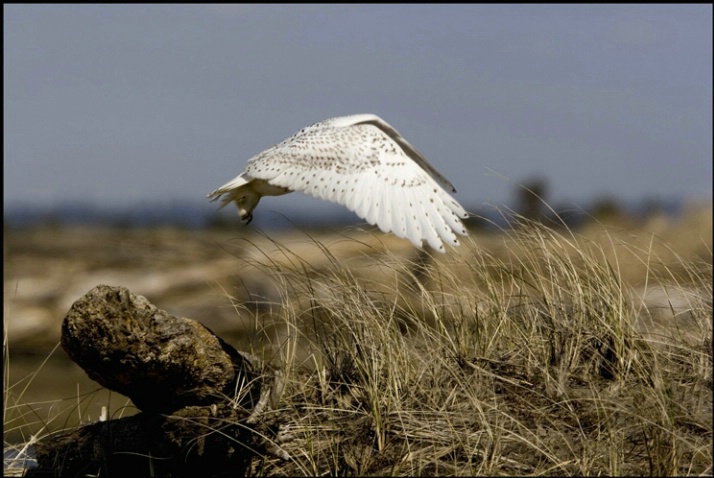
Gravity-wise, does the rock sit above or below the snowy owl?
below

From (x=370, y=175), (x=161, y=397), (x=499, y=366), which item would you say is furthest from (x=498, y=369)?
(x=161, y=397)

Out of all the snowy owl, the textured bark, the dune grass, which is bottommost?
the textured bark

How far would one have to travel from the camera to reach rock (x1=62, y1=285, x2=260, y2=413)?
11.9ft

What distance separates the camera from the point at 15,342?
37.1 feet

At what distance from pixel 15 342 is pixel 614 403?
9.41 m

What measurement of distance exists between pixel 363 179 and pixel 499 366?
109 centimetres

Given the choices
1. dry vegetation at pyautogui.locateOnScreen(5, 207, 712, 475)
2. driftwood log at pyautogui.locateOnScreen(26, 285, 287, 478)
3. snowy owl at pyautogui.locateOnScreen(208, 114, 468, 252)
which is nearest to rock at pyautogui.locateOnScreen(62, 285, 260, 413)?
driftwood log at pyautogui.locateOnScreen(26, 285, 287, 478)

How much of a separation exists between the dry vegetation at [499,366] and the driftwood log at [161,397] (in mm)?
170

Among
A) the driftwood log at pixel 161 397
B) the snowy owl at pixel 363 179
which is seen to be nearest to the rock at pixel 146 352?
the driftwood log at pixel 161 397

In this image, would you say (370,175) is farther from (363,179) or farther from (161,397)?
(161,397)

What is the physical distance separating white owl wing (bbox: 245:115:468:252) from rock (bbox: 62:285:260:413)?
0.88 meters

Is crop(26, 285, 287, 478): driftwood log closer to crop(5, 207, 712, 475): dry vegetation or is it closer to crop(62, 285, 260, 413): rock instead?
crop(62, 285, 260, 413): rock

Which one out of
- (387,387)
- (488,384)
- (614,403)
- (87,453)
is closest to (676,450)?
(614,403)

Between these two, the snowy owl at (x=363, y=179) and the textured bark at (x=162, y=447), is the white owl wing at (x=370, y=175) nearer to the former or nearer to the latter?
the snowy owl at (x=363, y=179)
